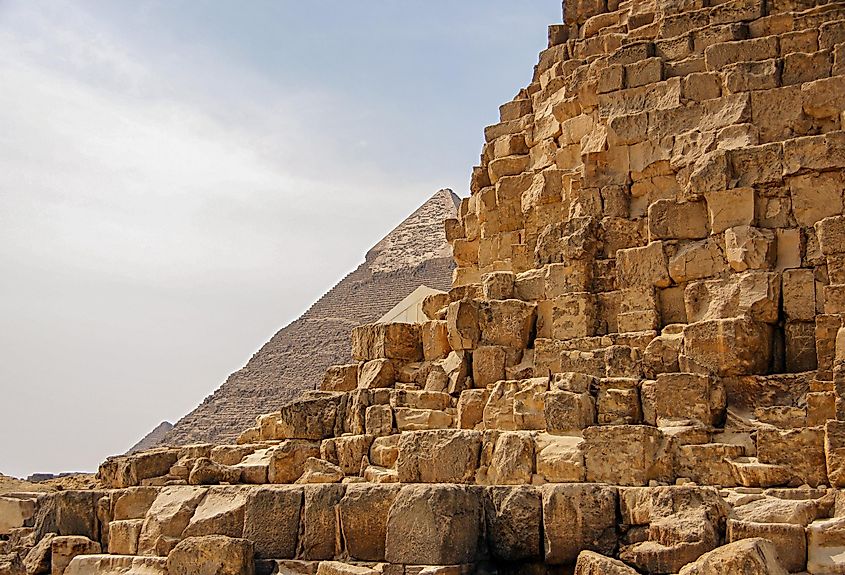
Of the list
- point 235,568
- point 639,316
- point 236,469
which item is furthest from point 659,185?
point 235,568

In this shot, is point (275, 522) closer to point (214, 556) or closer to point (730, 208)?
point (214, 556)

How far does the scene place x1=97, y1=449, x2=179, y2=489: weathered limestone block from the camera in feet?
49.3

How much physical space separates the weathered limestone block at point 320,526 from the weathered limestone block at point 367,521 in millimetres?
104

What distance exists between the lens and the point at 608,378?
40.9ft

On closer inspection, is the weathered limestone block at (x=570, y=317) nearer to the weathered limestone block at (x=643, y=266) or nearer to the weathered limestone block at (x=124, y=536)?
the weathered limestone block at (x=643, y=266)

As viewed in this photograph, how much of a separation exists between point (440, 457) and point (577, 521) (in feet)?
8.16

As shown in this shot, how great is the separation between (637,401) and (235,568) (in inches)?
161

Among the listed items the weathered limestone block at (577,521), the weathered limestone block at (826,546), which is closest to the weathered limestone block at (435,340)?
the weathered limestone block at (577,521)

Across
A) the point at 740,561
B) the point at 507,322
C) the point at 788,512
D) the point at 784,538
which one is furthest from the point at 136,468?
the point at 740,561

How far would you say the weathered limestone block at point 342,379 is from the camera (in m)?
16.5

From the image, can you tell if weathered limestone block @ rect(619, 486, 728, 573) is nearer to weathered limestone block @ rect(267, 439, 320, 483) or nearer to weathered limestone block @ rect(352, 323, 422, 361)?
weathered limestone block @ rect(267, 439, 320, 483)

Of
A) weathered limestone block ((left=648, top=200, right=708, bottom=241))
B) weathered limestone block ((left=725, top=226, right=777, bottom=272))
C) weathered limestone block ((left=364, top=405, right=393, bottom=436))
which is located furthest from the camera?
weathered limestone block ((left=364, top=405, right=393, bottom=436))

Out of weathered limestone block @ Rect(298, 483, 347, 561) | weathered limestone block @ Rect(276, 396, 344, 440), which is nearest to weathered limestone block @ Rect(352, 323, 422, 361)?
weathered limestone block @ Rect(276, 396, 344, 440)

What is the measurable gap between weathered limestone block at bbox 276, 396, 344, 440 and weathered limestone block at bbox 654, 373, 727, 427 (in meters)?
4.72
